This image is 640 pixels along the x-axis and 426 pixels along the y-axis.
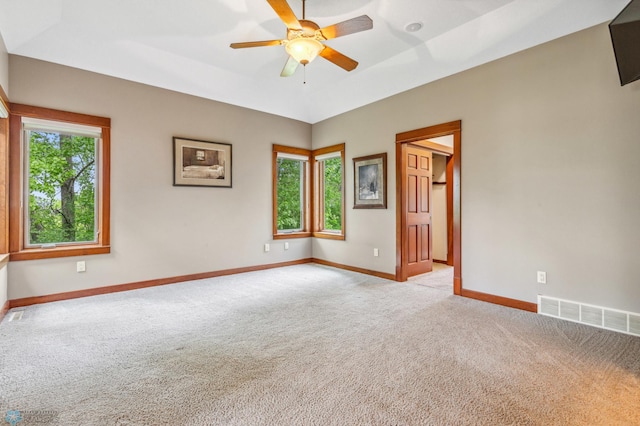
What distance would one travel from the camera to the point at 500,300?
347 cm

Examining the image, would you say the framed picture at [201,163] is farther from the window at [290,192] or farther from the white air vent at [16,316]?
the white air vent at [16,316]

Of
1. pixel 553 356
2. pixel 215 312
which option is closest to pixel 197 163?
pixel 215 312

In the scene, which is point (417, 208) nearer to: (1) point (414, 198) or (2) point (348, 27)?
(1) point (414, 198)

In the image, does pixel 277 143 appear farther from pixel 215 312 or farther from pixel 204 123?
pixel 215 312

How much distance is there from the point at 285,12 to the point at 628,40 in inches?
99.9

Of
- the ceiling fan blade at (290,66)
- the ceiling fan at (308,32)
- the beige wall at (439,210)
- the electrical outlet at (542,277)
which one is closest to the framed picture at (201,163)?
the ceiling fan blade at (290,66)

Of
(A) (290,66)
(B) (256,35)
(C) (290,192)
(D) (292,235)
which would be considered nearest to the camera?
(A) (290,66)

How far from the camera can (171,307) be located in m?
3.40

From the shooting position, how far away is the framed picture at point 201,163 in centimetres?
445

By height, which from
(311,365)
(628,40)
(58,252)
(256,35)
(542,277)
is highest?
(256,35)

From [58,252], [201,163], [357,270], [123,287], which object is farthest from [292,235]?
[58,252]

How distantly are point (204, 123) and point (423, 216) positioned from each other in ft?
12.5

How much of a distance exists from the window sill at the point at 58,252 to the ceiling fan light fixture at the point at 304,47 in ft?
10.9

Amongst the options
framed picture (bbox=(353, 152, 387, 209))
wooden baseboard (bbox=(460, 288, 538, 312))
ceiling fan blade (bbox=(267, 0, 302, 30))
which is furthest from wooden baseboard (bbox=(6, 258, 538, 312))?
ceiling fan blade (bbox=(267, 0, 302, 30))
